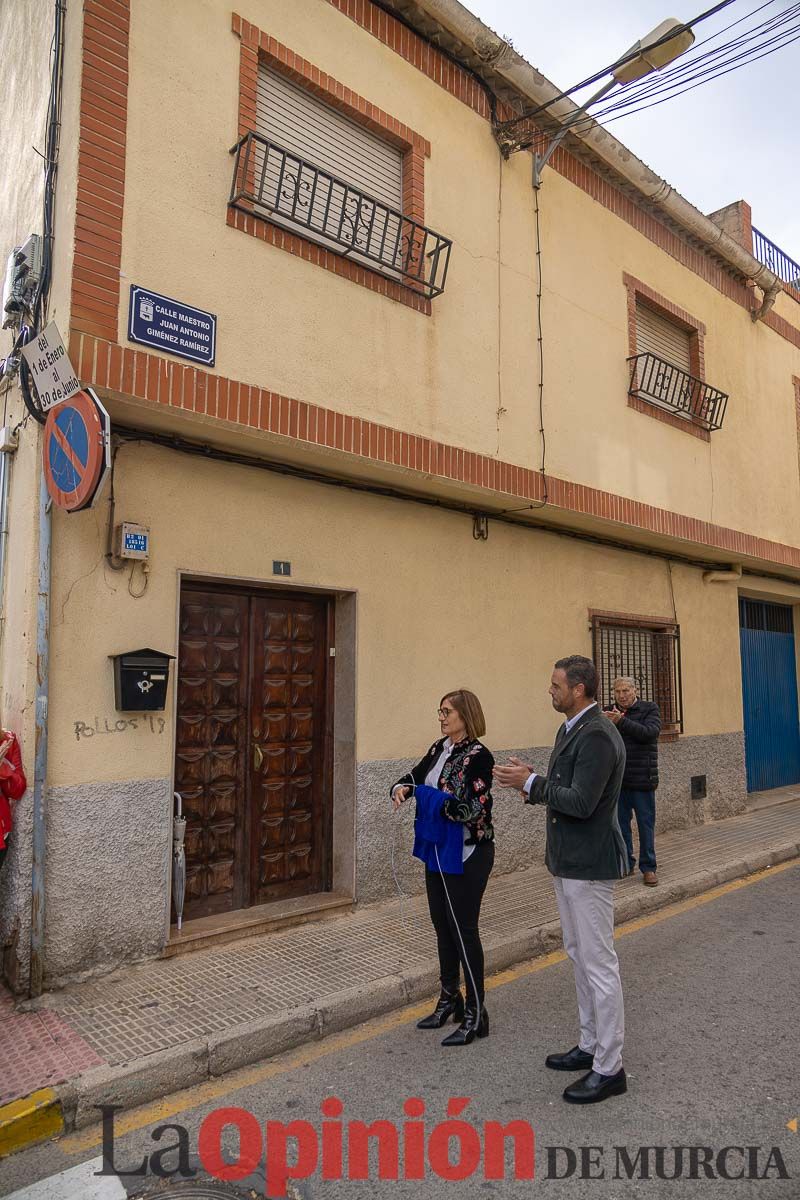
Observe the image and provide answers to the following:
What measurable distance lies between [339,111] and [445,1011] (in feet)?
21.0

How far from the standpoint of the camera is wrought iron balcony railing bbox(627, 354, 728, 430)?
9047 millimetres

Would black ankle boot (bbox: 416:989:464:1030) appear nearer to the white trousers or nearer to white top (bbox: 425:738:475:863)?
the white trousers

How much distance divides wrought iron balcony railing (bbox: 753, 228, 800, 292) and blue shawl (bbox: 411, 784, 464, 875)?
11065mm

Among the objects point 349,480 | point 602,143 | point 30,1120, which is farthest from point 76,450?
point 602,143

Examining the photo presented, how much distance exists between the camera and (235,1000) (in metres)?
4.46

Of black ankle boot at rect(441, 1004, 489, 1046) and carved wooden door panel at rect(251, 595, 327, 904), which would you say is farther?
carved wooden door panel at rect(251, 595, 327, 904)

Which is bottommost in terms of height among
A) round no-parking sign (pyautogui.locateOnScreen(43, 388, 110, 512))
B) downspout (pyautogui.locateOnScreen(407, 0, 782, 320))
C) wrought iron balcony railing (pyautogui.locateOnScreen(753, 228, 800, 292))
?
round no-parking sign (pyautogui.locateOnScreen(43, 388, 110, 512))

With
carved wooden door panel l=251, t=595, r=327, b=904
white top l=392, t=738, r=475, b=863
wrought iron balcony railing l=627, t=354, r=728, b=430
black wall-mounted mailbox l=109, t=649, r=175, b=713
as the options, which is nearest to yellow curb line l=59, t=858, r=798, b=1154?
white top l=392, t=738, r=475, b=863

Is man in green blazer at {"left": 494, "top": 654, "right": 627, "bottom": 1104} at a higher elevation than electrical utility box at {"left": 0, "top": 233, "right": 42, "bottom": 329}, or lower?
lower

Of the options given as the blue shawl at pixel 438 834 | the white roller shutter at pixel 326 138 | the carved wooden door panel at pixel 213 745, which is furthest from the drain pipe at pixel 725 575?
the blue shawl at pixel 438 834

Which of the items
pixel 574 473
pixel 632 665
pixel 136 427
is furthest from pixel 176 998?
pixel 632 665

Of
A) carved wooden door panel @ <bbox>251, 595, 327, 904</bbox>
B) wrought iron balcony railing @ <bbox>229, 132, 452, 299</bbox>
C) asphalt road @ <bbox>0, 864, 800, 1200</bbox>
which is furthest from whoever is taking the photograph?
carved wooden door panel @ <bbox>251, 595, 327, 904</bbox>

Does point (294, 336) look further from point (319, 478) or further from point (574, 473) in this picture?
point (574, 473)

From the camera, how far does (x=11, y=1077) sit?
11.8 ft
